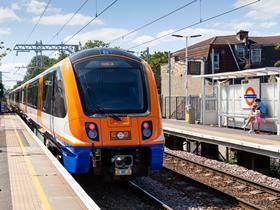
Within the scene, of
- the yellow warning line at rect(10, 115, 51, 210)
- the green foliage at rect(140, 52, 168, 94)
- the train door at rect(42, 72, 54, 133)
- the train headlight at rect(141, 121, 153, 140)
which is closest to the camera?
the yellow warning line at rect(10, 115, 51, 210)

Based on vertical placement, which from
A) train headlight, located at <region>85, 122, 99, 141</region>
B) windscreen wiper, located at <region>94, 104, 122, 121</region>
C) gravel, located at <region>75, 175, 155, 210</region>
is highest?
windscreen wiper, located at <region>94, 104, 122, 121</region>

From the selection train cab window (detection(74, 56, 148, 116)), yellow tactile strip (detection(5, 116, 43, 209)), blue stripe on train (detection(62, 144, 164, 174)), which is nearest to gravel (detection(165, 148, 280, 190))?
blue stripe on train (detection(62, 144, 164, 174))

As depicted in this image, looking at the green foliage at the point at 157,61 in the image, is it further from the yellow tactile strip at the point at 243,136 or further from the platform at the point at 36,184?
the platform at the point at 36,184

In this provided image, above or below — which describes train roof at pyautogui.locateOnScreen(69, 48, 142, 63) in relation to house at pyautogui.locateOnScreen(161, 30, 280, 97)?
below

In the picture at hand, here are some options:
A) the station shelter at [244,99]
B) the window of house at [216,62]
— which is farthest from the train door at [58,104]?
the window of house at [216,62]

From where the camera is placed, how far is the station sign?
1858 cm

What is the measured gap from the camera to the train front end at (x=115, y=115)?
29.2ft

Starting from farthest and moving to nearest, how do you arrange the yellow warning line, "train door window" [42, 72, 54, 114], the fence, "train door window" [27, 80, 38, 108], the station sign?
the fence → the station sign → "train door window" [27, 80, 38, 108] → "train door window" [42, 72, 54, 114] → the yellow warning line

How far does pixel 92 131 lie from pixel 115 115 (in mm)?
589

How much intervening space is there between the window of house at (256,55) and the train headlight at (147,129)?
37611 mm

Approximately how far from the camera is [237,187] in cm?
1101

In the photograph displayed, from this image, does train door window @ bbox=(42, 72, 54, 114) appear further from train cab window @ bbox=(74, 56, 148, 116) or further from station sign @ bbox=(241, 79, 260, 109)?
station sign @ bbox=(241, 79, 260, 109)

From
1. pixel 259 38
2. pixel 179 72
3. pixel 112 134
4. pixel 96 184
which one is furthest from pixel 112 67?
pixel 259 38

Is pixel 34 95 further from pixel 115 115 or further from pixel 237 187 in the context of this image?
pixel 237 187
